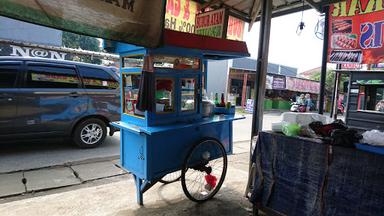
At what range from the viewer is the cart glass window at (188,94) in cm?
351

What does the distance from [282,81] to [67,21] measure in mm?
22922

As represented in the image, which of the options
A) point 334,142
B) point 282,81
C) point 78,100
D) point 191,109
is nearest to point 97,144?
point 78,100

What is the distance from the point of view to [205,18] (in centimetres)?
482

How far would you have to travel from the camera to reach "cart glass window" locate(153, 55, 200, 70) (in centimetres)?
316

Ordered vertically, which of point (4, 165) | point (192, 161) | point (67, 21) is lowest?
→ point (4, 165)

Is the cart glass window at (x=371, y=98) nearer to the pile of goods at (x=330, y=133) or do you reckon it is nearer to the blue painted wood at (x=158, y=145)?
the pile of goods at (x=330, y=133)

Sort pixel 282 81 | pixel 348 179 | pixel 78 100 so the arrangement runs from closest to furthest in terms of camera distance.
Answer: pixel 348 179 → pixel 78 100 → pixel 282 81

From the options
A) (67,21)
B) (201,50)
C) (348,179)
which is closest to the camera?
(67,21)

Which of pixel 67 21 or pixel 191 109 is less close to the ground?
pixel 67 21

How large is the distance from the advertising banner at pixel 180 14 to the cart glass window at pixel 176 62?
128 cm

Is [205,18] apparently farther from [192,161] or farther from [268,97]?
[268,97]

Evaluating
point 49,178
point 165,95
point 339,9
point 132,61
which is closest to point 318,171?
point 165,95

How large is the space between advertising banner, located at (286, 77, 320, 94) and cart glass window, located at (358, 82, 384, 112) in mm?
17096

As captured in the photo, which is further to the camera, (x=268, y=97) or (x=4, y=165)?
(x=268, y=97)
